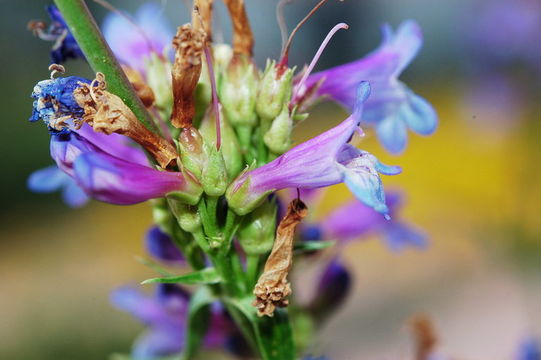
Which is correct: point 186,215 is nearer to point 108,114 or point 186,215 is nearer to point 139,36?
point 108,114

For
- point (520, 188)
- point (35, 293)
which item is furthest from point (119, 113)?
point (35, 293)

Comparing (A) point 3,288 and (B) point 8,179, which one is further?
(B) point 8,179

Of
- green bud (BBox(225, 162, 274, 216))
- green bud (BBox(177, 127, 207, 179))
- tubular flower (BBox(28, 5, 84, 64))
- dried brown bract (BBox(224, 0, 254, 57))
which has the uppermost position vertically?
tubular flower (BBox(28, 5, 84, 64))

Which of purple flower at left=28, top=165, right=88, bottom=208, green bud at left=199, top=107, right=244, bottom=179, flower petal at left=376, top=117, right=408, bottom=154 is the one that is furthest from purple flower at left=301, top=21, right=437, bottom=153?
purple flower at left=28, top=165, right=88, bottom=208

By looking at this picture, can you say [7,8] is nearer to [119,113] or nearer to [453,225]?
[453,225]

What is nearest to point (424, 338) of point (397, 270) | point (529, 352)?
point (529, 352)

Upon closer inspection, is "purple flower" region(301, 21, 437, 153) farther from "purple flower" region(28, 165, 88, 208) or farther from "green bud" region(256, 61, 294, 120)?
"purple flower" region(28, 165, 88, 208)
